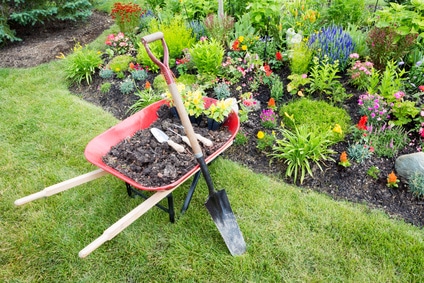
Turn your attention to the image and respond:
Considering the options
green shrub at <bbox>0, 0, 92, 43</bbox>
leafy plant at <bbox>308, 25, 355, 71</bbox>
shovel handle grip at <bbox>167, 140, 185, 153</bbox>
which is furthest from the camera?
green shrub at <bbox>0, 0, 92, 43</bbox>

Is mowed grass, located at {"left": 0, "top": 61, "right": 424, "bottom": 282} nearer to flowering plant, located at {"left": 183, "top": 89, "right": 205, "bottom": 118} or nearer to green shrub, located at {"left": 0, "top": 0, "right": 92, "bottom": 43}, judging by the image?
flowering plant, located at {"left": 183, "top": 89, "right": 205, "bottom": 118}

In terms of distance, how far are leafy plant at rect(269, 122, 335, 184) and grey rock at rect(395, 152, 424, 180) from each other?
0.56 meters

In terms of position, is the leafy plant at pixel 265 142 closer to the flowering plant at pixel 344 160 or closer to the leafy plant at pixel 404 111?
the flowering plant at pixel 344 160

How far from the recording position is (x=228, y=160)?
3.14 meters

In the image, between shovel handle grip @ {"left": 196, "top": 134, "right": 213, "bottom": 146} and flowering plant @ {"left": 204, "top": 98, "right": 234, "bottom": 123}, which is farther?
flowering plant @ {"left": 204, "top": 98, "right": 234, "bottom": 123}

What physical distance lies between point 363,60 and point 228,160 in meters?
2.18

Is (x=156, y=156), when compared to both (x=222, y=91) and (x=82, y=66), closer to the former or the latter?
(x=222, y=91)

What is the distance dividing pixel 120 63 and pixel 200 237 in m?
2.99

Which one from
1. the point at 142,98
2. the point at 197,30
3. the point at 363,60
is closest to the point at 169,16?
the point at 197,30

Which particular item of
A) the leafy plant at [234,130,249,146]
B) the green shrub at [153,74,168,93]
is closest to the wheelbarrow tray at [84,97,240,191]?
the leafy plant at [234,130,249,146]

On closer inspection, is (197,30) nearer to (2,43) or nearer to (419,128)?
(419,128)

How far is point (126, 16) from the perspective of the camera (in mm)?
4926

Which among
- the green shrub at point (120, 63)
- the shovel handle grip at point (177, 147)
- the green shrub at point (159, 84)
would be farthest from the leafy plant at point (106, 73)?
the shovel handle grip at point (177, 147)

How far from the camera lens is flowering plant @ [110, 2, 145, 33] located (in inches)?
193
